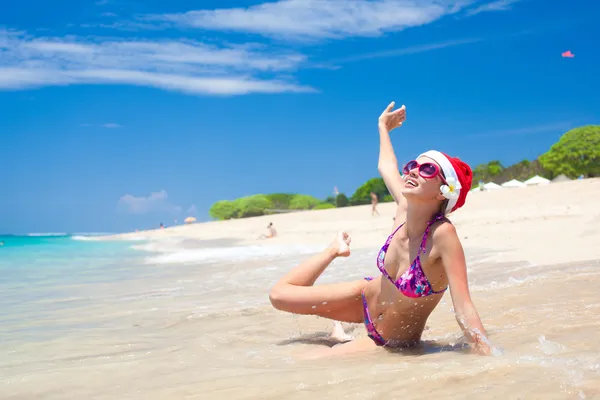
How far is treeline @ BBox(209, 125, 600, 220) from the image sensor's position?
47.9 m

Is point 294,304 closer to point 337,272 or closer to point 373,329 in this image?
point 373,329

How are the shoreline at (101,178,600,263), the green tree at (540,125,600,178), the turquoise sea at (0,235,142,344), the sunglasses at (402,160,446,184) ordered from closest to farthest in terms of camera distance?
1. the sunglasses at (402,160,446,184)
2. the turquoise sea at (0,235,142,344)
3. the shoreline at (101,178,600,263)
4. the green tree at (540,125,600,178)

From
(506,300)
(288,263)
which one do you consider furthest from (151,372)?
(288,263)

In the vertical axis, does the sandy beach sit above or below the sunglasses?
below

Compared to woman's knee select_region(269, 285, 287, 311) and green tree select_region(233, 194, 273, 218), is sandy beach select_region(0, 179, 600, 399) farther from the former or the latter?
green tree select_region(233, 194, 273, 218)

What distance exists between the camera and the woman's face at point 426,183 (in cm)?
359

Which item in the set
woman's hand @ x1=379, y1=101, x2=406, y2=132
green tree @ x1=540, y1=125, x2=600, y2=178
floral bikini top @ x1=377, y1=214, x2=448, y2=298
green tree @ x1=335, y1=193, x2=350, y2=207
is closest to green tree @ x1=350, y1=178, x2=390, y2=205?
green tree @ x1=335, y1=193, x2=350, y2=207

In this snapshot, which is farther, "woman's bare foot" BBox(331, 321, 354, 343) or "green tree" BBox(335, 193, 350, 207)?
"green tree" BBox(335, 193, 350, 207)

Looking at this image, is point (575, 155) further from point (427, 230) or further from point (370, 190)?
point (427, 230)

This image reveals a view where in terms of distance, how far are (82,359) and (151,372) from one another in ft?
3.02

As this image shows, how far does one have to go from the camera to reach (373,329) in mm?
4055

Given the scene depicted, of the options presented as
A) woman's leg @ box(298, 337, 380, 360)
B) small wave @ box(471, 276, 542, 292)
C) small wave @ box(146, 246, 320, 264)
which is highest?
woman's leg @ box(298, 337, 380, 360)

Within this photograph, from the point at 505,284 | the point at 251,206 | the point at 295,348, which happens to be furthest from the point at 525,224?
the point at 251,206

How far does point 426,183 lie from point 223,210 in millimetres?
74720
